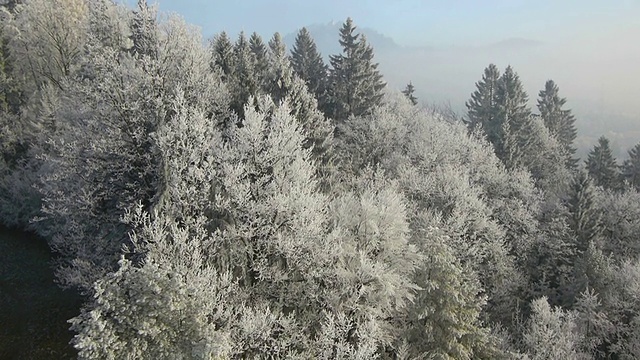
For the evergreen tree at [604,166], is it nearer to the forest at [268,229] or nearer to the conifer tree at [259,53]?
the forest at [268,229]

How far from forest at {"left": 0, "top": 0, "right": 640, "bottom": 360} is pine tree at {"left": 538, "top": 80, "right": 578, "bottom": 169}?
34963 millimetres

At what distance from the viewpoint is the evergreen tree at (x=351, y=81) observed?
167 feet

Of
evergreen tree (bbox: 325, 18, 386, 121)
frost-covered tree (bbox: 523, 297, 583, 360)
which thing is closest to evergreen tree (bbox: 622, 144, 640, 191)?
evergreen tree (bbox: 325, 18, 386, 121)

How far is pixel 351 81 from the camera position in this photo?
167ft

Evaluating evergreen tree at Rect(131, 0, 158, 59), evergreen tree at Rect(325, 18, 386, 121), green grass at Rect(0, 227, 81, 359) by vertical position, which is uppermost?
evergreen tree at Rect(131, 0, 158, 59)

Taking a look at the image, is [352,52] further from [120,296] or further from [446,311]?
[120,296]

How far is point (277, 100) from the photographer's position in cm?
3344

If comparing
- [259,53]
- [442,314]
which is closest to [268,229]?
[442,314]

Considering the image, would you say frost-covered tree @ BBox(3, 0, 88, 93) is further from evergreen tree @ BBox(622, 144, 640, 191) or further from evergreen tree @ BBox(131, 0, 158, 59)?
evergreen tree @ BBox(622, 144, 640, 191)

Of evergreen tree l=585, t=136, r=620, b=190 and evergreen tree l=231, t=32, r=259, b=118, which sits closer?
evergreen tree l=231, t=32, r=259, b=118

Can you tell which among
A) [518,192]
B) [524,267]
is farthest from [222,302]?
[518,192]

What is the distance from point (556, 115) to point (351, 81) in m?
47.0

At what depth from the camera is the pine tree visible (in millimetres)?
75419

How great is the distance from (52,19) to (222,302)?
4213cm
